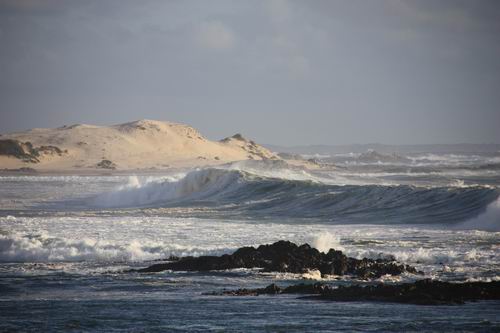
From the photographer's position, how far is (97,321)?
12.3m

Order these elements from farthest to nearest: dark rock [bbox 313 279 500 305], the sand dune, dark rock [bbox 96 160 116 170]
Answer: the sand dune → dark rock [bbox 96 160 116 170] → dark rock [bbox 313 279 500 305]

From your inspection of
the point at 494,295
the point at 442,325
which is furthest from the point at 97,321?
the point at 494,295

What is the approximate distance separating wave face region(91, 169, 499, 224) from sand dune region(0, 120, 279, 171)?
92.5ft

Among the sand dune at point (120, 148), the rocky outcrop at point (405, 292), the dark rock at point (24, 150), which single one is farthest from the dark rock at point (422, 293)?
the dark rock at point (24, 150)

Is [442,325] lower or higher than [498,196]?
lower

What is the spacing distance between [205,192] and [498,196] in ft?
68.3

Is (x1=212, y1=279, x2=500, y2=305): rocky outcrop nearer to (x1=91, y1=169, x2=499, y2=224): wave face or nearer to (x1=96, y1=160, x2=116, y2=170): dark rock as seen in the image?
(x1=91, y1=169, x2=499, y2=224): wave face

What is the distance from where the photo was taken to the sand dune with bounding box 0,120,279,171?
→ 7975 cm

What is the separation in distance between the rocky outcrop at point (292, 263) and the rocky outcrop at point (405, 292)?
1.68 metres

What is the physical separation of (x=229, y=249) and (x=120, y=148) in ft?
220

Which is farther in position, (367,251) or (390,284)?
(367,251)

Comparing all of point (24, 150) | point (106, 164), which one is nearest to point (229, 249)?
point (106, 164)

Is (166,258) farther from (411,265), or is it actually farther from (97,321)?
(97,321)

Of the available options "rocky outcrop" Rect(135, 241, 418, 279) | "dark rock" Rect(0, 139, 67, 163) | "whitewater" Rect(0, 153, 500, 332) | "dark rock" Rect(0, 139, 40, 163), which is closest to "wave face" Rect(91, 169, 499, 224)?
"whitewater" Rect(0, 153, 500, 332)
